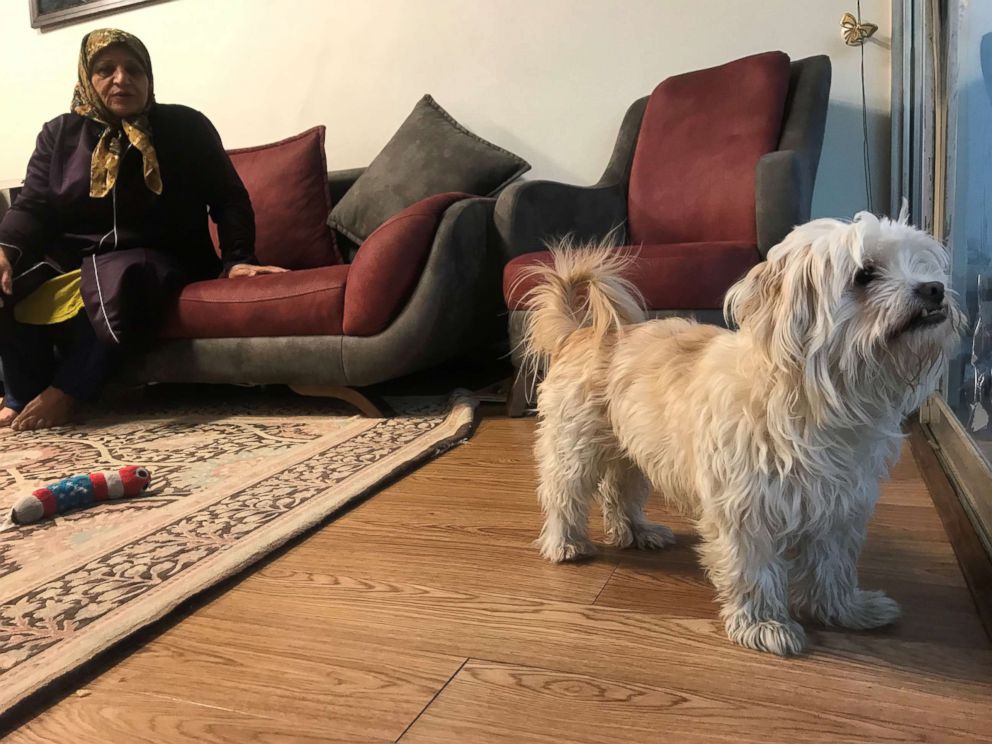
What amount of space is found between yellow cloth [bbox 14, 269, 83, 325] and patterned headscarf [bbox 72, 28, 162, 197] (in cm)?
33

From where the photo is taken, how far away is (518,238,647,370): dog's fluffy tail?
1.38 m

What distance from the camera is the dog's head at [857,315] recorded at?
917 mm

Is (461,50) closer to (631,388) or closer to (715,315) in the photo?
(715,315)

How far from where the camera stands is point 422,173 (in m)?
3.15

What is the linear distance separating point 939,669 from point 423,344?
175 centimetres

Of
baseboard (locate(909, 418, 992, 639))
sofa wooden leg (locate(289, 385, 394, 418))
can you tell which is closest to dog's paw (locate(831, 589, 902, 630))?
baseboard (locate(909, 418, 992, 639))

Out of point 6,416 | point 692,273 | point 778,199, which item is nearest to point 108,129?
point 6,416

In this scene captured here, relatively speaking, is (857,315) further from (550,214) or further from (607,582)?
(550,214)

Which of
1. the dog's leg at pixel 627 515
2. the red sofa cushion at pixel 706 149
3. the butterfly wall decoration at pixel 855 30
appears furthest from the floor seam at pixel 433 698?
the butterfly wall decoration at pixel 855 30

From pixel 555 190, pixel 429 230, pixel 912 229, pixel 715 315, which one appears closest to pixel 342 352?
pixel 429 230

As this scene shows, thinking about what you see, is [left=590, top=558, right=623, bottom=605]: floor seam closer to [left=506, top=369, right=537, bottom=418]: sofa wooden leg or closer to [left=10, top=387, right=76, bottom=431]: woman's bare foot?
[left=506, top=369, right=537, bottom=418]: sofa wooden leg

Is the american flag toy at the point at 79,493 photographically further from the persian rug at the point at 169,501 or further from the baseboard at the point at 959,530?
the baseboard at the point at 959,530

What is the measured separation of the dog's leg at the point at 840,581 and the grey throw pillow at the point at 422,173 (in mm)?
2293

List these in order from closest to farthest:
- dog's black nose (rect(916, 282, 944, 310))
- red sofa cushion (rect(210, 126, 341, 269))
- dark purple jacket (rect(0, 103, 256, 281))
A: dog's black nose (rect(916, 282, 944, 310))
dark purple jacket (rect(0, 103, 256, 281))
red sofa cushion (rect(210, 126, 341, 269))
